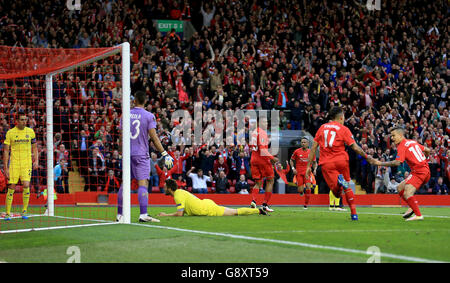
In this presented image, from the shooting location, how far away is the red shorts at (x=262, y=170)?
48.3ft

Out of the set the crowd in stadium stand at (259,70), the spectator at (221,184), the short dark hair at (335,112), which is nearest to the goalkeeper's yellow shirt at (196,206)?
the short dark hair at (335,112)

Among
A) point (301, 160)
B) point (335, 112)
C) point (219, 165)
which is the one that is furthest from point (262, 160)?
point (219, 165)

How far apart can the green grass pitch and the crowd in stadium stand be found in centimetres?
1030

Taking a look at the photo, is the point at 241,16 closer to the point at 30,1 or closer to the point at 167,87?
the point at 167,87

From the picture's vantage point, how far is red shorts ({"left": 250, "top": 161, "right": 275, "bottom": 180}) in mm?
14727

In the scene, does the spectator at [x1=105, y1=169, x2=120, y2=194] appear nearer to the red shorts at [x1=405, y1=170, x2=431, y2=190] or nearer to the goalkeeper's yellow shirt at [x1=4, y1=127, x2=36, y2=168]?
the goalkeeper's yellow shirt at [x1=4, y1=127, x2=36, y2=168]

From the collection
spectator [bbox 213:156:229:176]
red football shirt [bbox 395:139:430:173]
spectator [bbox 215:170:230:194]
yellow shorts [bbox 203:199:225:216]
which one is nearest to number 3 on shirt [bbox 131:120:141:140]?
yellow shorts [bbox 203:199:225:216]

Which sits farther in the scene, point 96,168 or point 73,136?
point 73,136

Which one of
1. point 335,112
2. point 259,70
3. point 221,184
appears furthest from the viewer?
point 259,70

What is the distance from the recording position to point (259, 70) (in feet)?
89.7

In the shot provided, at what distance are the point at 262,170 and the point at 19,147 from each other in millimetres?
5662

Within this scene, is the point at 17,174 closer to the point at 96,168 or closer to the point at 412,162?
the point at 96,168
